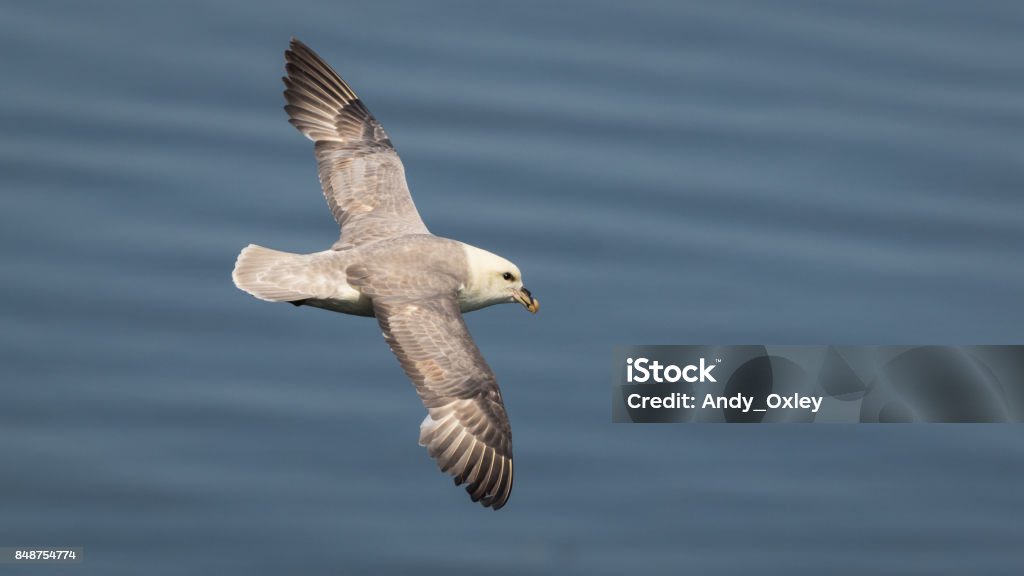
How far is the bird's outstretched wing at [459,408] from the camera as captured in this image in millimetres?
10984

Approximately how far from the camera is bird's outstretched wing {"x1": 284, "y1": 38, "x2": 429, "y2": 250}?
40.7 feet

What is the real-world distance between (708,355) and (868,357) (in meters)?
1.06

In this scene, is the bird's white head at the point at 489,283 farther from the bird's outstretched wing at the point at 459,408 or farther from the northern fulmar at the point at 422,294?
the bird's outstretched wing at the point at 459,408

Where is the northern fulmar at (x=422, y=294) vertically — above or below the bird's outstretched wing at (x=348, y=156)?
below

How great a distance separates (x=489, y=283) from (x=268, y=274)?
1.28m

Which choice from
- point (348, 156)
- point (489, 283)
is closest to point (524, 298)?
point (489, 283)

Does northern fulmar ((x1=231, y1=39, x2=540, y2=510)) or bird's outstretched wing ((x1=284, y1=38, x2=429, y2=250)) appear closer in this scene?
northern fulmar ((x1=231, y1=39, x2=540, y2=510))

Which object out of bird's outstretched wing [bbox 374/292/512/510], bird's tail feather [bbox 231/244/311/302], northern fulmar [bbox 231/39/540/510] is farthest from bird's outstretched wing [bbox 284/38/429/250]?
bird's outstretched wing [bbox 374/292/512/510]

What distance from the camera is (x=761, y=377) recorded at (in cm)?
1302

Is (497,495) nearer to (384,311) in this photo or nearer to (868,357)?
(384,311)

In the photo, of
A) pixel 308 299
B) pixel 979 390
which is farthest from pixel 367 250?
pixel 979 390

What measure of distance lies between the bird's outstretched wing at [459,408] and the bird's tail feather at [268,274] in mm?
656

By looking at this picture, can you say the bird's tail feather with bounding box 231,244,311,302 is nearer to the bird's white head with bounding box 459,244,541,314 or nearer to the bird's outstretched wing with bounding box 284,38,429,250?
the bird's outstretched wing with bounding box 284,38,429,250

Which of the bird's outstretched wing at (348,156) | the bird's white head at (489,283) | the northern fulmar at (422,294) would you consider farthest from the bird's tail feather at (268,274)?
the bird's white head at (489,283)
